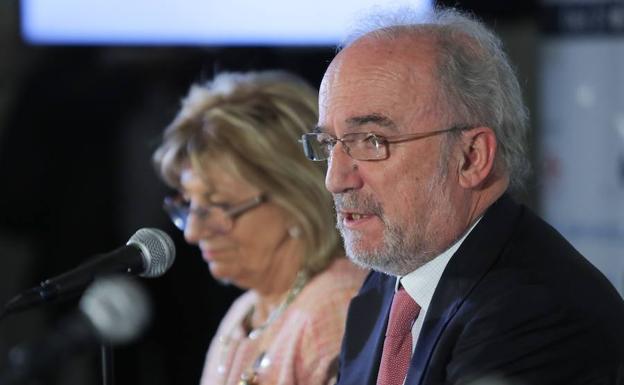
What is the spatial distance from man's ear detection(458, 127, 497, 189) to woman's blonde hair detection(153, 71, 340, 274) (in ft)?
2.48

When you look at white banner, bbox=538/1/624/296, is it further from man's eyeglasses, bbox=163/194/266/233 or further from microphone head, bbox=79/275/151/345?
microphone head, bbox=79/275/151/345

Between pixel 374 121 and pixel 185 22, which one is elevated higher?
pixel 185 22

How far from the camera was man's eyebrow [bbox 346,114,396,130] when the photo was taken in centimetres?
192

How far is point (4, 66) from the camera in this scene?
13.3 feet

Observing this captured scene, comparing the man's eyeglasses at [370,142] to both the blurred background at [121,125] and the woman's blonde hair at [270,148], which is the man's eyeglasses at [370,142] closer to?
the woman's blonde hair at [270,148]

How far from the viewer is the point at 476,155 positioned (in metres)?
1.92

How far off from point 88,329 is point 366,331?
28.6 inches

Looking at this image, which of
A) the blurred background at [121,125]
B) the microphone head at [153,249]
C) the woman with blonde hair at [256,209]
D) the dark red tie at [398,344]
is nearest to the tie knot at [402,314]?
the dark red tie at [398,344]

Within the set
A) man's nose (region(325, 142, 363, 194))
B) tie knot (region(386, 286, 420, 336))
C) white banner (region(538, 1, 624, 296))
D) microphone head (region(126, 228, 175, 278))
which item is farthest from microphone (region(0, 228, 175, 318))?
white banner (region(538, 1, 624, 296))

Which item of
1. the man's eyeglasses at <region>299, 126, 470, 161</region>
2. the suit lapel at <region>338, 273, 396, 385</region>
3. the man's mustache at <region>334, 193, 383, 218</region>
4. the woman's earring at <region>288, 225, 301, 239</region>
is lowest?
the suit lapel at <region>338, 273, 396, 385</region>

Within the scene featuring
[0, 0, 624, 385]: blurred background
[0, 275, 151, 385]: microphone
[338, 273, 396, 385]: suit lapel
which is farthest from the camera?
[0, 0, 624, 385]: blurred background

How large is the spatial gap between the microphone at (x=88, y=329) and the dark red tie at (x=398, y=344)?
1.58 feet

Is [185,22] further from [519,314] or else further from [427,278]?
[519,314]

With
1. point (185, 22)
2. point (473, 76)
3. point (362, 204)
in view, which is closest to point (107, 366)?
point (362, 204)
